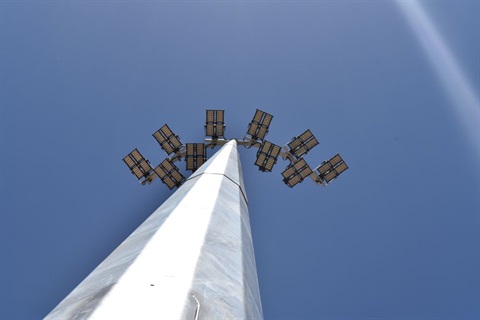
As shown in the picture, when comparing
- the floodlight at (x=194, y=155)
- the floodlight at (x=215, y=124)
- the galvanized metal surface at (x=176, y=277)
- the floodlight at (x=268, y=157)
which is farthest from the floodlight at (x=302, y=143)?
the galvanized metal surface at (x=176, y=277)

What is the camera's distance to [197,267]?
4.07 m

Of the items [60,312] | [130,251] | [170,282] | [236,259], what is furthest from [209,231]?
[60,312]

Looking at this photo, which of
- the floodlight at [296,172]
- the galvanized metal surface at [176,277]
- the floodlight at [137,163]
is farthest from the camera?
the floodlight at [137,163]

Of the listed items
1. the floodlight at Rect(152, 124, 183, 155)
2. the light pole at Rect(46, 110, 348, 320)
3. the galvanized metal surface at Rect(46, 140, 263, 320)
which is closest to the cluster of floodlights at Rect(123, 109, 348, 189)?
the floodlight at Rect(152, 124, 183, 155)

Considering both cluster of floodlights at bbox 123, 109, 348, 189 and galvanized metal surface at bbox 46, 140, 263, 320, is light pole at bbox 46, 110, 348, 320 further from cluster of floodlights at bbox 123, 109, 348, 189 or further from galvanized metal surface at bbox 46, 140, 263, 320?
cluster of floodlights at bbox 123, 109, 348, 189

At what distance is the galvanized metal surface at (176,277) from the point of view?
3191 mm

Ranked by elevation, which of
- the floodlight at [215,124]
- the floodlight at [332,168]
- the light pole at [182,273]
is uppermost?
the floodlight at [215,124]

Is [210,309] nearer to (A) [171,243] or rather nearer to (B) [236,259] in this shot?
(A) [171,243]

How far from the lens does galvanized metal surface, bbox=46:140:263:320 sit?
10.5 ft

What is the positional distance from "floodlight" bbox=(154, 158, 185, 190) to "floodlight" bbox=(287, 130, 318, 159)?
5972mm

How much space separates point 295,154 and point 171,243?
57.7 feet

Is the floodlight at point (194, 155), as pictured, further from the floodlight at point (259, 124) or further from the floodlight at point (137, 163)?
the floodlight at point (259, 124)

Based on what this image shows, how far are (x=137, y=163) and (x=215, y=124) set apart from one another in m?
4.52

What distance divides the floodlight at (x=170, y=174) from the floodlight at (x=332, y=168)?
721 centimetres
